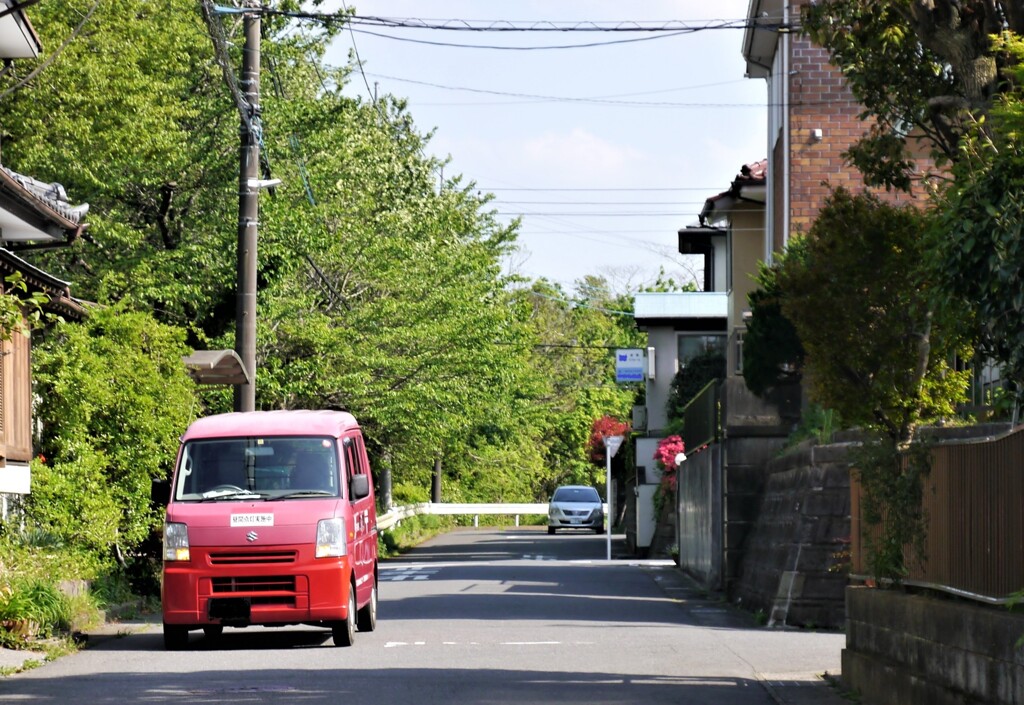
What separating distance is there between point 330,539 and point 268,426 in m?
1.55

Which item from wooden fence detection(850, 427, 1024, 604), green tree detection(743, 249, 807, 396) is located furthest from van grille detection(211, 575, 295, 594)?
green tree detection(743, 249, 807, 396)

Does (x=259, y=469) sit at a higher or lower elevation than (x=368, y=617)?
higher

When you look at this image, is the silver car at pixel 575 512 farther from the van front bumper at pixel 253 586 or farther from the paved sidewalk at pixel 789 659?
the van front bumper at pixel 253 586

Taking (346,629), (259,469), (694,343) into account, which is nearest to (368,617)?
(346,629)

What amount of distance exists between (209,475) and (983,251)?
10306mm

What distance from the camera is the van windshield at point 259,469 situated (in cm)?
1632

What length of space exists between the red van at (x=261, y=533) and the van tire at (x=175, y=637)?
1 centimetres

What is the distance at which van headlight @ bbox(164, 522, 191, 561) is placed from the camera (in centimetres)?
1575

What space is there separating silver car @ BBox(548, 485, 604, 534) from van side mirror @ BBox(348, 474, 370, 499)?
40.6 meters

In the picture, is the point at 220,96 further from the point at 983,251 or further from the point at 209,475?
the point at 983,251

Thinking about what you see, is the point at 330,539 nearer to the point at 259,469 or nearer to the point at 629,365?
the point at 259,469

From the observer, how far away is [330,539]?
52.0ft

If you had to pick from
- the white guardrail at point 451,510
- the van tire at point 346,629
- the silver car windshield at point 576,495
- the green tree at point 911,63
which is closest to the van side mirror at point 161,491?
the van tire at point 346,629

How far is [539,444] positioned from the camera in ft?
279
